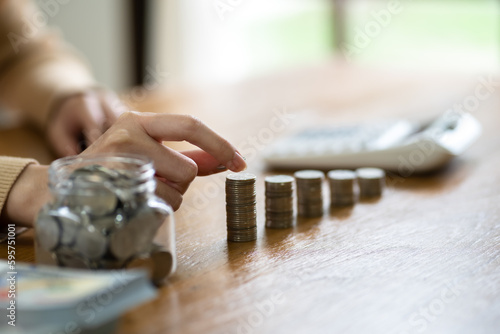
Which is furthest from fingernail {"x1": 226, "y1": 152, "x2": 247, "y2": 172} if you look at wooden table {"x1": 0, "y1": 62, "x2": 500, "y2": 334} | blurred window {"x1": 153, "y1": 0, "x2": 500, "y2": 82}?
blurred window {"x1": 153, "y1": 0, "x2": 500, "y2": 82}

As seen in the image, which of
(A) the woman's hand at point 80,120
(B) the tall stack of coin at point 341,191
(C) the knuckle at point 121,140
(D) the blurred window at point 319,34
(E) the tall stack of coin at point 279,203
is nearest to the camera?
(C) the knuckle at point 121,140

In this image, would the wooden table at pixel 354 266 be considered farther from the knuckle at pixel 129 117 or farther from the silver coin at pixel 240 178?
the knuckle at pixel 129 117

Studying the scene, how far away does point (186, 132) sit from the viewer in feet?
2.79

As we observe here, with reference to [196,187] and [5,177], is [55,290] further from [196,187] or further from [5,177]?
[196,187]

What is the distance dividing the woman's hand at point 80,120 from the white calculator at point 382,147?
438mm

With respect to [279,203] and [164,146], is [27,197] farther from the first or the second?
[279,203]

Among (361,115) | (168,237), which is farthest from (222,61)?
(168,237)

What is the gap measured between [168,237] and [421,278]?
0.31m

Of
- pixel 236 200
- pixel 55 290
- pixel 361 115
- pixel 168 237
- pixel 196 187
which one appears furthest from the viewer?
pixel 361 115

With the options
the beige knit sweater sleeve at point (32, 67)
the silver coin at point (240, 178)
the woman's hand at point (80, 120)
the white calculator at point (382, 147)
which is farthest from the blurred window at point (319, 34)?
the silver coin at point (240, 178)

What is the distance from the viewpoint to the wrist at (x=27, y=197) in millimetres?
907

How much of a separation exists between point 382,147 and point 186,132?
57cm

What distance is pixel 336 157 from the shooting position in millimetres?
1303

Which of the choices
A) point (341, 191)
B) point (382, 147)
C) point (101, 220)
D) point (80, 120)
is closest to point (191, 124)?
point (101, 220)
